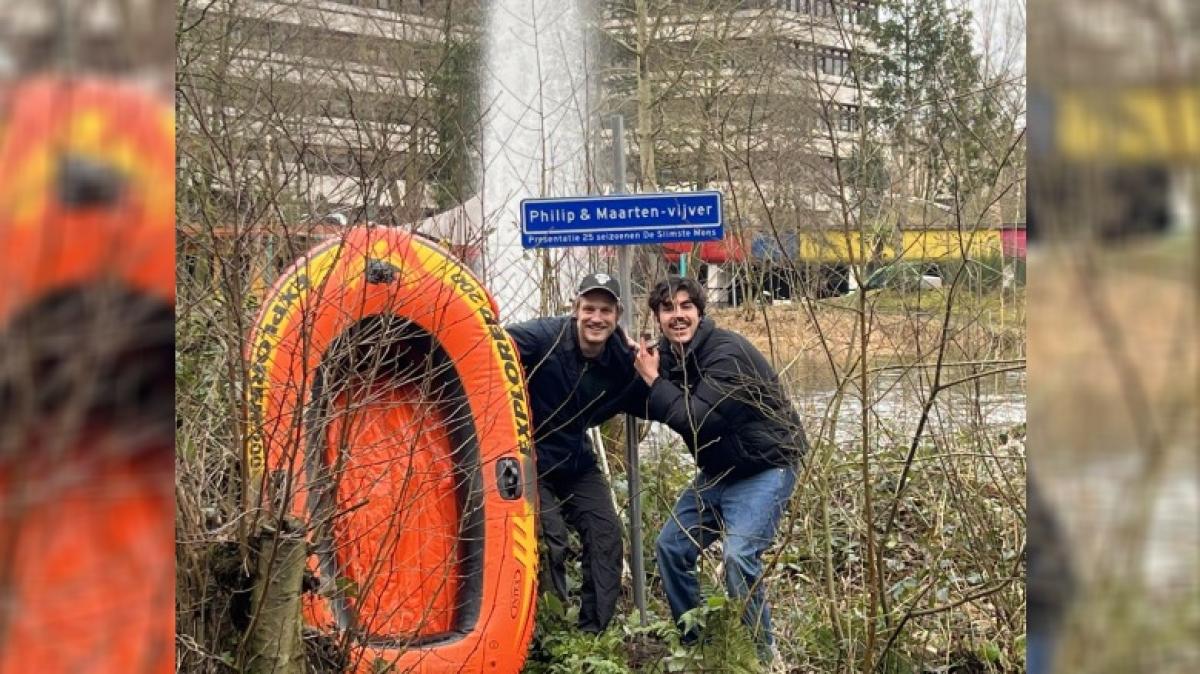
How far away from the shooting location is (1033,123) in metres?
0.64

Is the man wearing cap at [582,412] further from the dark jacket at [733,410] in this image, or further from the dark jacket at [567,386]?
the dark jacket at [733,410]

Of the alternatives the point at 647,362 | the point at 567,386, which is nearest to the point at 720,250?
the point at 567,386

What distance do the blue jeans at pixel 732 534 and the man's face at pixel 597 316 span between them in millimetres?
727

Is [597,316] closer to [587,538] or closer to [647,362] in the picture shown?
[647,362]

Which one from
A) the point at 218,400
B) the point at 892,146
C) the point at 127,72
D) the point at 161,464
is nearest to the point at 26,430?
the point at 161,464

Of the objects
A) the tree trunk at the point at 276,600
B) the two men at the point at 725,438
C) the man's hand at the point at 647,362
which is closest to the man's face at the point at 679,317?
the two men at the point at 725,438

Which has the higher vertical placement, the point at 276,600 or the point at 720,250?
the point at 720,250

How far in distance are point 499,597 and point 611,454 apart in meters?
2.22

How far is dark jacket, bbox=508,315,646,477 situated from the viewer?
565 centimetres

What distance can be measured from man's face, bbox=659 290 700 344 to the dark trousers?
2.79 ft

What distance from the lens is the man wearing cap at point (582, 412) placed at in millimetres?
5605

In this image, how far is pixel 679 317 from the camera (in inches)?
213

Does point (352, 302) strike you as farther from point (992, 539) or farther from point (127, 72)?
point (127, 72)

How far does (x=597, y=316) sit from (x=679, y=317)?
361 millimetres
